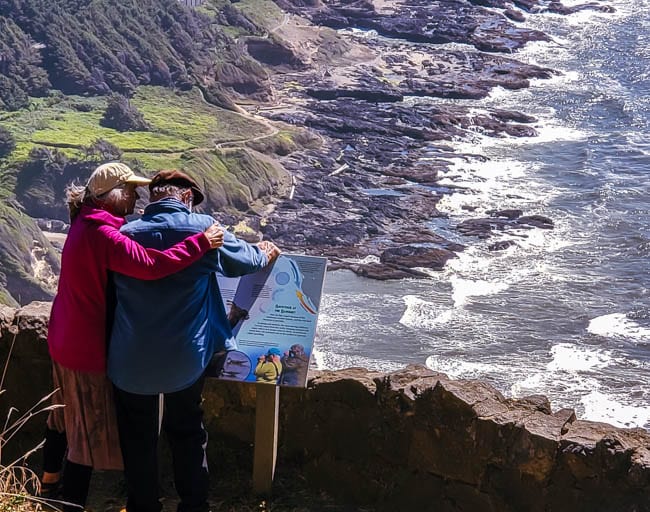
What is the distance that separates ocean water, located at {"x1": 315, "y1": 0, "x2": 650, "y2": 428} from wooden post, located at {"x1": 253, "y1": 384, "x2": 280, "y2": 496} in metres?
16.0

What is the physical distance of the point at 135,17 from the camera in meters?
60.2

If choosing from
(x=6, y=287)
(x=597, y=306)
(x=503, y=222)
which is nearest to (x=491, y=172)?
(x=503, y=222)

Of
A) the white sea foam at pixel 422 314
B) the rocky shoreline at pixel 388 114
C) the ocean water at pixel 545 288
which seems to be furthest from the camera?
the rocky shoreline at pixel 388 114

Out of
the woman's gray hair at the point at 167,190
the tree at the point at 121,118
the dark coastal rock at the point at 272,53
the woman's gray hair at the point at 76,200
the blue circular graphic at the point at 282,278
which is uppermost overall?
the woman's gray hair at the point at 167,190

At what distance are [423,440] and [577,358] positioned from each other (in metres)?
21.5

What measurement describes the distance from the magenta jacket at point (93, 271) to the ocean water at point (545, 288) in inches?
675

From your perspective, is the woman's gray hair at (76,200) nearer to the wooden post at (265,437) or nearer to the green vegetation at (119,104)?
the wooden post at (265,437)

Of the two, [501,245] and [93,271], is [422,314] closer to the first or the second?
[501,245]

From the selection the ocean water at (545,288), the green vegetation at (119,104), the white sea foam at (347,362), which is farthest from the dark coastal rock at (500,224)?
the white sea foam at (347,362)

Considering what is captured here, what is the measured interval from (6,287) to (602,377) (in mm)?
17958

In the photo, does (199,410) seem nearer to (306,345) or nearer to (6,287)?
(306,345)

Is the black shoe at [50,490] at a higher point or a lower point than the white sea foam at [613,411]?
higher

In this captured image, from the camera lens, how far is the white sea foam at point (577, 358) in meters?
25.1

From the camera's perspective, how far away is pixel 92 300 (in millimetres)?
4305
